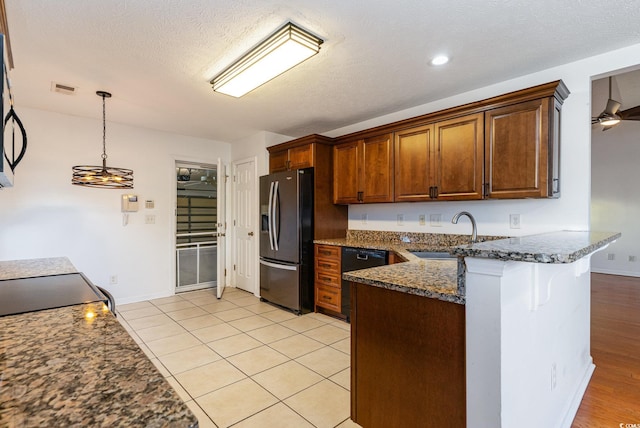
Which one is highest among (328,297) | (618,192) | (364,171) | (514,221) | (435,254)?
(364,171)

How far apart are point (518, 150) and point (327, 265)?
7.28 feet

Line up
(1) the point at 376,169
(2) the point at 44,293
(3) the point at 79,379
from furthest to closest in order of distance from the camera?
(1) the point at 376,169
(2) the point at 44,293
(3) the point at 79,379

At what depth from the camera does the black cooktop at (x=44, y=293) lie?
3.91 ft

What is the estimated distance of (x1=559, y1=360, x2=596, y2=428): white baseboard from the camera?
1.78 meters

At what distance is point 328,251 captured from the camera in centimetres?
370

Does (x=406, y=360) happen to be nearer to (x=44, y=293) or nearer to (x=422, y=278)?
(x=422, y=278)

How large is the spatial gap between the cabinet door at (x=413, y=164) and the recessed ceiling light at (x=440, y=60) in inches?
26.5

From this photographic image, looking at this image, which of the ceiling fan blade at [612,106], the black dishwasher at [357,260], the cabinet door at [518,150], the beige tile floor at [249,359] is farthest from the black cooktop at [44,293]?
the ceiling fan blade at [612,106]

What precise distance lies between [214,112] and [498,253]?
3.45 metres

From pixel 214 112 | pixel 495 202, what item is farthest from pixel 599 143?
pixel 214 112

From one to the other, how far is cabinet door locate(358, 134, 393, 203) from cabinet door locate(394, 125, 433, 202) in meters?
0.09

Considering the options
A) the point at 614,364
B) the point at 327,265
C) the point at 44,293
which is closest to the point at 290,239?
the point at 327,265

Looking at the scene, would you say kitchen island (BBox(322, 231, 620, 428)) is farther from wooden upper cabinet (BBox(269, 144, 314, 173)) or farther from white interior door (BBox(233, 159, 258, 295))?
white interior door (BBox(233, 159, 258, 295))

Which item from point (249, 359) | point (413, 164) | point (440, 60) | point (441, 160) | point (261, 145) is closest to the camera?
point (440, 60)
